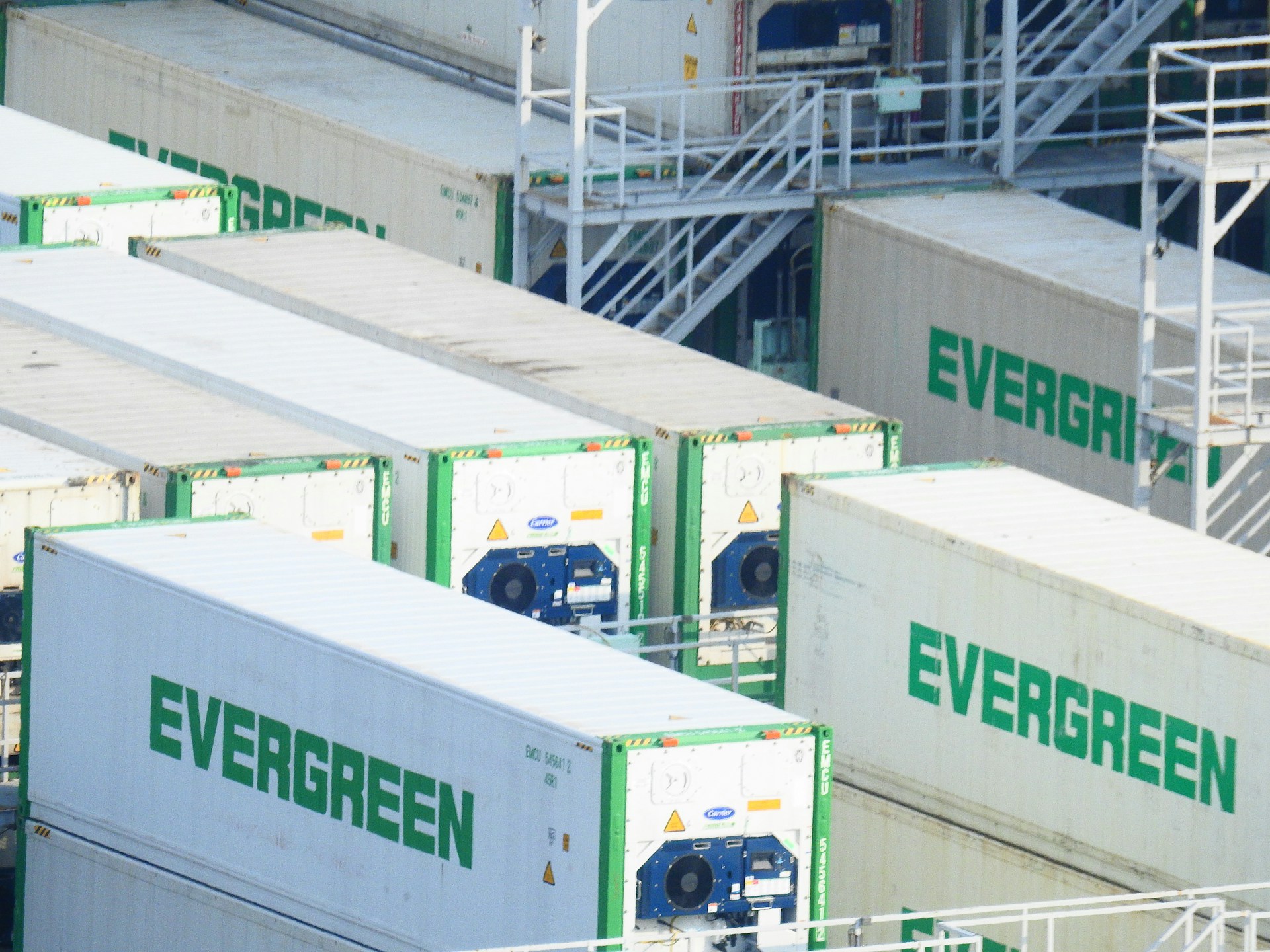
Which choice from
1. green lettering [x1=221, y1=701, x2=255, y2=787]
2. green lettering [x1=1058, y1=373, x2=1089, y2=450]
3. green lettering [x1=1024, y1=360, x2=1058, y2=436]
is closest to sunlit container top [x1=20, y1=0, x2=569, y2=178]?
green lettering [x1=1024, y1=360, x2=1058, y2=436]

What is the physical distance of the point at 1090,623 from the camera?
88.3ft

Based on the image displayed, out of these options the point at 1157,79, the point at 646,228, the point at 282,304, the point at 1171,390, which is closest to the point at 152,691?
the point at 282,304

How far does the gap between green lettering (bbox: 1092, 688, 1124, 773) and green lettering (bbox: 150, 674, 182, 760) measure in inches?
282

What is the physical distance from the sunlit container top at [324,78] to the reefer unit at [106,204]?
3248 millimetres

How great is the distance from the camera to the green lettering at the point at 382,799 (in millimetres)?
25625

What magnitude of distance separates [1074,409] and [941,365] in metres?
2.54

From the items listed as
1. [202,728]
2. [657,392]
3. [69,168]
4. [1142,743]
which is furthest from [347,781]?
[69,168]

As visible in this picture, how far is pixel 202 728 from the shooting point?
27109 mm

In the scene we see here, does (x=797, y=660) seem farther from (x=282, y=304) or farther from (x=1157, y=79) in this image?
(x=1157, y=79)

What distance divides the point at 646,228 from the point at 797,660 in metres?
14.3

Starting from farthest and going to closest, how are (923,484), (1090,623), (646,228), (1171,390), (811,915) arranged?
1. (646,228)
2. (1171,390)
3. (923,484)
4. (1090,623)
5. (811,915)

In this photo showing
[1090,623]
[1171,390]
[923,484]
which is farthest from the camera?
[1171,390]

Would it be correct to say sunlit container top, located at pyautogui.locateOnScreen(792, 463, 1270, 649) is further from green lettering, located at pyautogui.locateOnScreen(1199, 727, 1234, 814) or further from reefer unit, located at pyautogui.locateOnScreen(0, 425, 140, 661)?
reefer unit, located at pyautogui.locateOnScreen(0, 425, 140, 661)

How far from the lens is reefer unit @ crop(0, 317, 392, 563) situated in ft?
98.6
